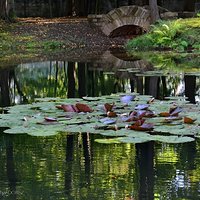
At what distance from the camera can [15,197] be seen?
4496 mm

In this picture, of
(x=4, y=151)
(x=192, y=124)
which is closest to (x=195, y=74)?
(x=192, y=124)

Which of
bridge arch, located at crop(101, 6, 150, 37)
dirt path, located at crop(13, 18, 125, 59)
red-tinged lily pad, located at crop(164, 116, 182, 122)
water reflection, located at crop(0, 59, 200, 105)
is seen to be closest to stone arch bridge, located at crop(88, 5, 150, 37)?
bridge arch, located at crop(101, 6, 150, 37)

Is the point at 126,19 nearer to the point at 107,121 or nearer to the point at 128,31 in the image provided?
the point at 128,31

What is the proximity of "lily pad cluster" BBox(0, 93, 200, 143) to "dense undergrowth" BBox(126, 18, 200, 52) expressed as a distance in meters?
11.9

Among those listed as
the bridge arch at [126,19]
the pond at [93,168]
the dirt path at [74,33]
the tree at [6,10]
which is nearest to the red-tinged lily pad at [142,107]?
the pond at [93,168]

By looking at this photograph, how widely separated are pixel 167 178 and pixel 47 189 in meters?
0.98

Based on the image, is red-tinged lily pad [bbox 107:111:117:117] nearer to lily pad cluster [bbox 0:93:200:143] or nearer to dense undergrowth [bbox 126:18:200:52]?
lily pad cluster [bbox 0:93:200:143]

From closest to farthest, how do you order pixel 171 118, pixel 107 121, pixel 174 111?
pixel 107 121 → pixel 171 118 → pixel 174 111

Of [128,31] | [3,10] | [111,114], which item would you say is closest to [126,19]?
[128,31]

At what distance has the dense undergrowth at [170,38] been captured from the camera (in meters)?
19.9

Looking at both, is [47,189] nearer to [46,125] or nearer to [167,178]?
[167,178]

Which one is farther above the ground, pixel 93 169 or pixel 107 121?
pixel 107 121

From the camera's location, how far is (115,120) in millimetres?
6871

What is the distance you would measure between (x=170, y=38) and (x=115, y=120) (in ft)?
44.9
